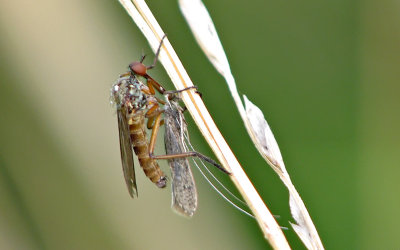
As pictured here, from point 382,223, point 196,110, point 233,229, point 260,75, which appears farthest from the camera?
point 233,229

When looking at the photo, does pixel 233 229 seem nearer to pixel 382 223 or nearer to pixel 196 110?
pixel 382 223

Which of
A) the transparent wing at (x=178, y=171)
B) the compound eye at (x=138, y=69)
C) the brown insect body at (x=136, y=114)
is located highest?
the compound eye at (x=138, y=69)

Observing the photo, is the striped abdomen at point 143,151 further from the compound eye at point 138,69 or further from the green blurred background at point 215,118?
the compound eye at point 138,69

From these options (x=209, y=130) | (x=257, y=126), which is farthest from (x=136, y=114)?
(x=257, y=126)

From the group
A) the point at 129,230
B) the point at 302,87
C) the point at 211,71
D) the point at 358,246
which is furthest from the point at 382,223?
the point at 129,230

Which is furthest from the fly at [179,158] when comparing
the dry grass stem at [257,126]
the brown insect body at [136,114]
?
the dry grass stem at [257,126]

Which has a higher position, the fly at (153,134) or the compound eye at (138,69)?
the compound eye at (138,69)
